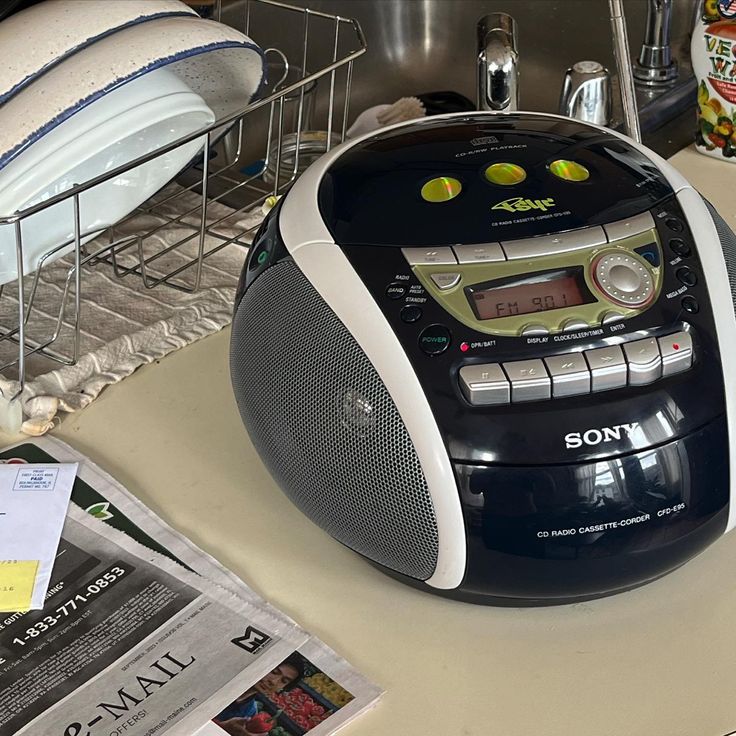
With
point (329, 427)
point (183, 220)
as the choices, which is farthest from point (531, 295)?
point (183, 220)

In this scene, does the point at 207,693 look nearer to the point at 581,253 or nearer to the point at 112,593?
the point at 112,593

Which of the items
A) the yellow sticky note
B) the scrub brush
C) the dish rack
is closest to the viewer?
the yellow sticky note

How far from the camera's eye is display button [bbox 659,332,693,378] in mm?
559

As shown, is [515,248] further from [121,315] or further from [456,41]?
[456,41]

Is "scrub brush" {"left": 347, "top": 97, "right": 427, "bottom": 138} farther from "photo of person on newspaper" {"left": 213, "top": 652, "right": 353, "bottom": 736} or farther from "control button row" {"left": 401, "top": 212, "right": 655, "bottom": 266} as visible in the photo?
"photo of person on newspaper" {"left": 213, "top": 652, "right": 353, "bottom": 736}

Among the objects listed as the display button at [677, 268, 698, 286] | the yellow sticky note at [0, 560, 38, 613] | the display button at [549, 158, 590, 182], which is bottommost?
the yellow sticky note at [0, 560, 38, 613]

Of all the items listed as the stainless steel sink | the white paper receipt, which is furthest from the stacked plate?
the stainless steel sink

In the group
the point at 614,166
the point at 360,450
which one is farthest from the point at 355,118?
the point at 360,450

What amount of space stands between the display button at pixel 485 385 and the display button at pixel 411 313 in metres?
0.04

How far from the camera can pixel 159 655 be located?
608 millimetres

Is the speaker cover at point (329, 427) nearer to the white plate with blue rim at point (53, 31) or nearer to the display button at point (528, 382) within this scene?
the display button at point (528, 382)

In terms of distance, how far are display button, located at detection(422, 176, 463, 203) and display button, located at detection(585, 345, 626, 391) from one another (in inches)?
5.0

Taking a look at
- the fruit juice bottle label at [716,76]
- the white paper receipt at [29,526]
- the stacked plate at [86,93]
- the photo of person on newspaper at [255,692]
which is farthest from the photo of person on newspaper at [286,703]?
the fruit juice bottle label at [716,76]

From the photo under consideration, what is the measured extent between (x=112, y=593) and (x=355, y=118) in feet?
2.94
